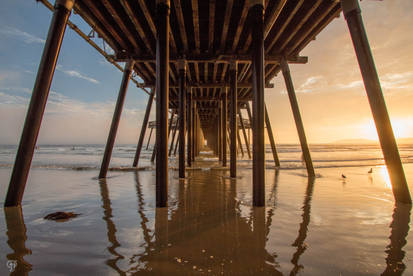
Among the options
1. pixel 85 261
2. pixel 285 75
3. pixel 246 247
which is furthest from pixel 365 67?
pixel 85 261

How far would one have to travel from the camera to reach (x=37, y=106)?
3820mm

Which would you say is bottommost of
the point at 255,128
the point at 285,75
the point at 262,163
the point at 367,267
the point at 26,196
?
the point at 26,196

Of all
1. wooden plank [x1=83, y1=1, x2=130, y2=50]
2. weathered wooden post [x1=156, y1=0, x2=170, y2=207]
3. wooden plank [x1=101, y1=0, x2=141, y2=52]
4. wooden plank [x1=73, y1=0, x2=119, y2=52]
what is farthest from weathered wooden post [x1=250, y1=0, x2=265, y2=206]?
wooden plank [x1=73, y1=0, x2=119, y2=52]

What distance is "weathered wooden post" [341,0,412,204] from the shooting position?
383 centimetres

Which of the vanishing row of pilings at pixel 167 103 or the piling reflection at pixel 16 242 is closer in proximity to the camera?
the piling reflection at pixel 16 242

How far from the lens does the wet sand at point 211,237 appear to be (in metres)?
1.77

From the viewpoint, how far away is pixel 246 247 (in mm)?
2115

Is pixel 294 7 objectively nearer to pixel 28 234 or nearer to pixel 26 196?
pixel 28 234

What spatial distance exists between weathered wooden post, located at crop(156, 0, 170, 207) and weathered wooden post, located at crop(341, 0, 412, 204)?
3.85 m

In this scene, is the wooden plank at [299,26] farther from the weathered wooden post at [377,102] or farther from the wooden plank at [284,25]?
the weathered wooden post at [377,102]

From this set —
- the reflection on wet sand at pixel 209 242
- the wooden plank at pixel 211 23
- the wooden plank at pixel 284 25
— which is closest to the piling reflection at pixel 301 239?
the reflection on wet sand at pixel 209 242

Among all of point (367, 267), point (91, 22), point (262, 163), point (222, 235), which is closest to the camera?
point (367, 267)

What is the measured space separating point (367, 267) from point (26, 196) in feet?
20.0

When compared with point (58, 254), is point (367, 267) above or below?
above
